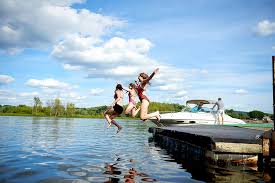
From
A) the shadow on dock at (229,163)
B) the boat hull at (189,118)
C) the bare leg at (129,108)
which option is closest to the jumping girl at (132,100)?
the bare leg at (129,108)

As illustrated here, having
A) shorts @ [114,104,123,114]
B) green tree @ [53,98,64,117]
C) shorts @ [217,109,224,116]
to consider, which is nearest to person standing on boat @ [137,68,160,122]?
shorts @ [114,104,123,114]

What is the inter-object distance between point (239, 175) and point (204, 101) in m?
19.6

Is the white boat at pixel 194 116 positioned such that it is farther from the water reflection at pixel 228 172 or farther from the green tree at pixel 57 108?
the green tree at pixel 57 108

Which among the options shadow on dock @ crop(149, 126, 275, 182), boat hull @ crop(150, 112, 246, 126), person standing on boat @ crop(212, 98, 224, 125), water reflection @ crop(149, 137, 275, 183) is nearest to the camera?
water reflection @ crop(149, 137, 275, 183)

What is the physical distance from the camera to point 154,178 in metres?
8.23

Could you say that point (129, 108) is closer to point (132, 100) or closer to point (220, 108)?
point (132, 100)

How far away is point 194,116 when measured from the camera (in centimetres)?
2714

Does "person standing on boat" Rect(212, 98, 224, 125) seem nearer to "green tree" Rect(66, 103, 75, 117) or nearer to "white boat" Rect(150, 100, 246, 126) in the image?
"white boat" Rect(150, 100, 246, 126)

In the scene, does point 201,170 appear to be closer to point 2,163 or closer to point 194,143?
point 194,143

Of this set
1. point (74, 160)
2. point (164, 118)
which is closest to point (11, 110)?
point (164, 118)

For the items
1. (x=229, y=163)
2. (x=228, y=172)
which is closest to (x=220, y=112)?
(x=229, y=163)

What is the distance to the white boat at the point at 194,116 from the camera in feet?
88.2

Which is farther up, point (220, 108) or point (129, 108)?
point (220, 108)

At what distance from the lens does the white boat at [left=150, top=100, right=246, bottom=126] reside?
2688cm
